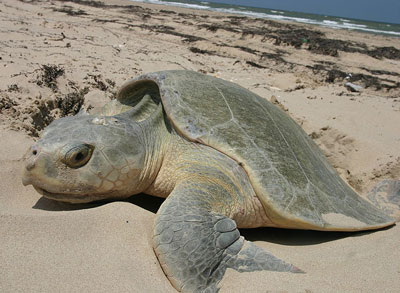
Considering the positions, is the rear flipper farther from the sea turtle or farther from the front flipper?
the front flipper

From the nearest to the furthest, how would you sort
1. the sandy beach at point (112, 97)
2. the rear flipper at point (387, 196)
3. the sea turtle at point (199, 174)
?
1. the sandy beach at point (112, 97)
2. the sea turtle at point (199, 174)
3. the rear flipper at point (387, 196)

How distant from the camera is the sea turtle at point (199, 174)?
1.33 metres

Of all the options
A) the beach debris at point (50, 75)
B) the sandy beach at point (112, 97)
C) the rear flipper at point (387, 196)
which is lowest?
the rear flipper at point (387, 196)

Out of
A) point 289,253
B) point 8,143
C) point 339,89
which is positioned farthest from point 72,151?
point 339,89

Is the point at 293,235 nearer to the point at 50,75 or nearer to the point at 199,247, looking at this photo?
the point at 199,247

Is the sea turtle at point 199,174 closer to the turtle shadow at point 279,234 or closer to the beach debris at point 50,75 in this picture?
the turtle shadow at point 279,234

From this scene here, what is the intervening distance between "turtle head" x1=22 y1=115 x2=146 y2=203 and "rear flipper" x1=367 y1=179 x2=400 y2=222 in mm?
1775

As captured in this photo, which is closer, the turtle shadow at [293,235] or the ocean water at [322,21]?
the turtle shadow at [293,235]

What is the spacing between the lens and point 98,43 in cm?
504

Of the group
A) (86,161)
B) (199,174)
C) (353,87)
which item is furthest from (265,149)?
(353,87)

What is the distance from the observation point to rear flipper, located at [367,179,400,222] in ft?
7.52

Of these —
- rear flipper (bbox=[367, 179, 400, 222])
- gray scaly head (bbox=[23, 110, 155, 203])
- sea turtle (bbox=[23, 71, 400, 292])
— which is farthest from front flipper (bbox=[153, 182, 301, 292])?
rear flipper (bbox=[367, 179, 400, 222])

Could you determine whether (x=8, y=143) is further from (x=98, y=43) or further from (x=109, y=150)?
(x=98, y=43)

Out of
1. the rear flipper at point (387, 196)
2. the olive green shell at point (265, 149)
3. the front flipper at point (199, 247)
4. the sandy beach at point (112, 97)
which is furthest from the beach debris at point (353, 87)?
the front flipper at point (199, 247)
